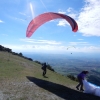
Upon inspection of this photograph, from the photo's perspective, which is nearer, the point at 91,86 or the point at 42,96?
the point at 42,96

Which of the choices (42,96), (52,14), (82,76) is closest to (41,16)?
(52,14)

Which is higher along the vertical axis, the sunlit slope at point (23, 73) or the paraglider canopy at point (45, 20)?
the paraglider canopy at point (45, 20)

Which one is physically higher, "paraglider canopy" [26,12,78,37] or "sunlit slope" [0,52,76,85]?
"paraglider canopy" [26,12,78,37]

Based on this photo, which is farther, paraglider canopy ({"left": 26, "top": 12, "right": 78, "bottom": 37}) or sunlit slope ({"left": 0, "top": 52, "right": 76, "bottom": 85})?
sunlit slope ({"left": 0, "top": 52, "right": 76, "bottom": 85})

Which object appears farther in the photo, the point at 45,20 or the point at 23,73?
the point at 23,73

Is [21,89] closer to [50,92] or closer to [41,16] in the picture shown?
[50,92]

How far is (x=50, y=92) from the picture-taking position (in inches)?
723

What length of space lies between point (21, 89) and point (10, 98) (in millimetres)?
3221

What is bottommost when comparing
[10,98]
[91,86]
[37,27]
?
[10,98]

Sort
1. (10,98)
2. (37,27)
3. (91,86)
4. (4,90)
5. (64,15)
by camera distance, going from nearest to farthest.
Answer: (10,98), (4,90), (91,86), (64,15), (37,27)

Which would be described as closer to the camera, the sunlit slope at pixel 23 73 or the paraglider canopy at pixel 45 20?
the paraglider canopy at pixel 45 20

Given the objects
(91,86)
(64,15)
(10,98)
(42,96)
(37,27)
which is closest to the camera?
(10,98)

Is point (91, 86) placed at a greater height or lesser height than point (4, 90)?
greater

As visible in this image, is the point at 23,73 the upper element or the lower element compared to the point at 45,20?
lower
